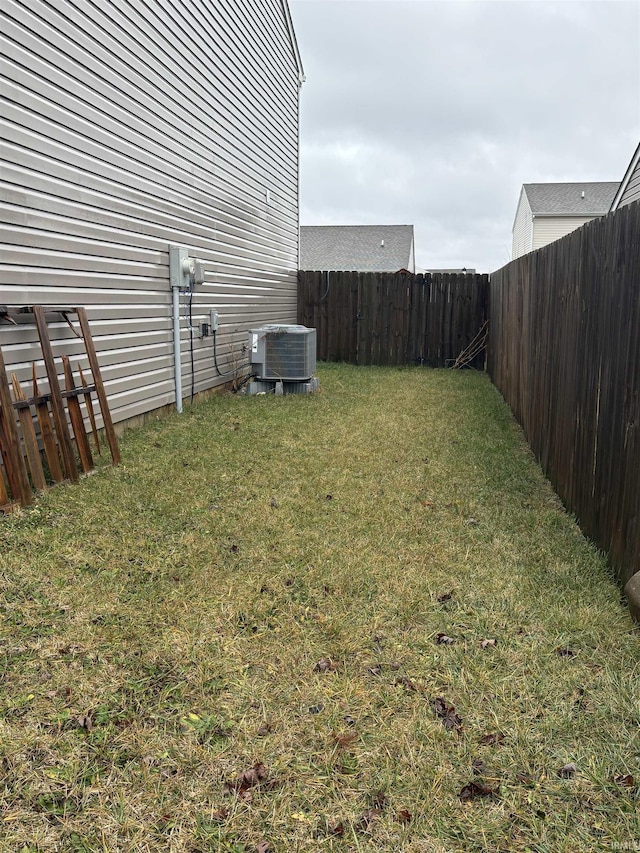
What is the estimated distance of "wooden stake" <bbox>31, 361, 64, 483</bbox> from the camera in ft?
13.7

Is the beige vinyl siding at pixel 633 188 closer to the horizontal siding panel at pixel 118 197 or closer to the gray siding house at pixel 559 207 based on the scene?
the horizontal siding panel at pixel 118 197

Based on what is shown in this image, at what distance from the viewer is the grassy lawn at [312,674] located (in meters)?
1.63

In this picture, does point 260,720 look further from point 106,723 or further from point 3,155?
point 3,155

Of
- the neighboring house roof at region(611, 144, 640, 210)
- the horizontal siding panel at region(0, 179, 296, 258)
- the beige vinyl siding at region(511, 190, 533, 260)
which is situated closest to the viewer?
the horizontal siding panel at region(0, 179, 296, 258)

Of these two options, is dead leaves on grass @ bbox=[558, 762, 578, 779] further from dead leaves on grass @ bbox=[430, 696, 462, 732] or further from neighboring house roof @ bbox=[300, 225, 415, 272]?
neighboring house roof @ bbox=[300, 225, 415, 272]

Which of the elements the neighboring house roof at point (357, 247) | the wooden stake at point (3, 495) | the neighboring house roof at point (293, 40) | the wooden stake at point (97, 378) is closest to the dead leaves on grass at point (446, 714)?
the wooden stake at point (3, 495)

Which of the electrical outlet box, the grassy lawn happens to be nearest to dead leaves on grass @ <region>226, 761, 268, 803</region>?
the grassy lawn

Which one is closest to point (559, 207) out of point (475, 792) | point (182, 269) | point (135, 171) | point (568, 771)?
point (182, 269)

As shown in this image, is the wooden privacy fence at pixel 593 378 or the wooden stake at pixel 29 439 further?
the wooden stake at pixel 29 439

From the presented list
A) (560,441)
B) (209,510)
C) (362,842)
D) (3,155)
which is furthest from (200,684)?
(3,155)

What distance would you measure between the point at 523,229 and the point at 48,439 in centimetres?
3022

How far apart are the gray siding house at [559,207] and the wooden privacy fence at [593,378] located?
72.3 ft

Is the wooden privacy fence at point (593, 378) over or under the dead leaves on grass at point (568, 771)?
over

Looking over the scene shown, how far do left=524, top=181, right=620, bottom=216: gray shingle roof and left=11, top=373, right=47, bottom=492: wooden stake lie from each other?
26327mm
